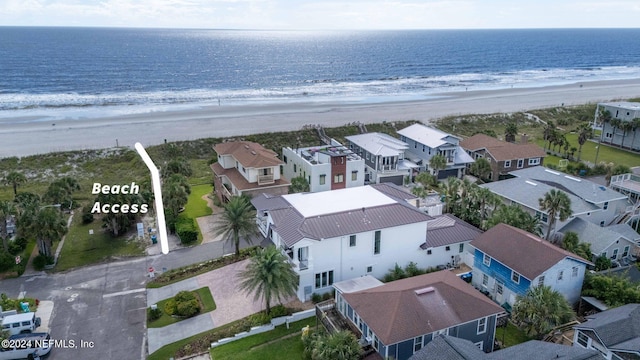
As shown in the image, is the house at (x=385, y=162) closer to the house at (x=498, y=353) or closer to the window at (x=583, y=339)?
the window at (x=583, y=339)

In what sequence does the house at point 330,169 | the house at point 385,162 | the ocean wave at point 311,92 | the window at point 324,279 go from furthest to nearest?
1. the ocean wave at point 311,92
2. the house at point 385,162
3. the house at point 330,169
4. the window at point 324,279

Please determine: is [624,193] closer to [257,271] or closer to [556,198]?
[556,198]

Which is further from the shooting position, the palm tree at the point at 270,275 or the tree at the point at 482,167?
the tree at the point at 482,167

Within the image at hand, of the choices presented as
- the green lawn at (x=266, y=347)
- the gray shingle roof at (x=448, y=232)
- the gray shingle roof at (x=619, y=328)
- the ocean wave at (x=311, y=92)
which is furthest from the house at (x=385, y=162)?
the ocean wave at (x=311, y=92)

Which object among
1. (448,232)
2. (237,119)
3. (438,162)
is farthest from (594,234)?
(237,119)

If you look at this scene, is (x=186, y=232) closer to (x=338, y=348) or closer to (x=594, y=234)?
(x=338, y=348)

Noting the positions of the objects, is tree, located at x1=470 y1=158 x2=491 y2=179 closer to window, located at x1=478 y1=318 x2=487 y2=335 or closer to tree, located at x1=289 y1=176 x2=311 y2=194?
tree, located at x1=289 y1=176 x2=311 y2=194
